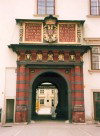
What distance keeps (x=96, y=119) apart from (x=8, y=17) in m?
10.7

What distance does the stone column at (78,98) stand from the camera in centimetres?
1920

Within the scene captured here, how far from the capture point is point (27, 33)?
2025 centimetres

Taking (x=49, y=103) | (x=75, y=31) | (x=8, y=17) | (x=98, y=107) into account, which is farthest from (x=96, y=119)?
(x=49, y=103)

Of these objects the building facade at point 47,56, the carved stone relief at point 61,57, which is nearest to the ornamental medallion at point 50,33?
the building facade at point 47,56

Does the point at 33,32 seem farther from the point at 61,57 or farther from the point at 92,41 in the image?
the point at 92,41

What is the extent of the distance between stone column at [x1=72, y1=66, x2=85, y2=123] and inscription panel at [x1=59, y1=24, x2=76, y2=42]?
2380 millimetres

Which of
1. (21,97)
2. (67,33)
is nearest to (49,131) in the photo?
(21,97)

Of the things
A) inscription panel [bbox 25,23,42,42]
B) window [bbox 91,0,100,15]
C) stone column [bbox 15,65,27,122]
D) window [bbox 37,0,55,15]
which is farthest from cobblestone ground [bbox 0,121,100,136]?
window [bbox 91,0,100,15]

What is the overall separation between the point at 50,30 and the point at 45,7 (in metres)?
2.44

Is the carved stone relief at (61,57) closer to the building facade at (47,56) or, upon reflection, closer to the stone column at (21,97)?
the building facade at (47,56)

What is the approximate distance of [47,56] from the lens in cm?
2000

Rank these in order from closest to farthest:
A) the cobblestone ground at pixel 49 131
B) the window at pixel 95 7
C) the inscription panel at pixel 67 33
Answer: the cobblestone ground at pixel 49 131, the inscription panel at pixel 67 33, the window at pixel 95 7

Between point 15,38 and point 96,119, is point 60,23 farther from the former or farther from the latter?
point 96,119

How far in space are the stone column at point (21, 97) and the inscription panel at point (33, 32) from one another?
7.68ft
